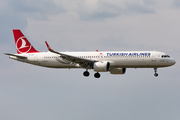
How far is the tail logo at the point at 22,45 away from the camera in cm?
6519

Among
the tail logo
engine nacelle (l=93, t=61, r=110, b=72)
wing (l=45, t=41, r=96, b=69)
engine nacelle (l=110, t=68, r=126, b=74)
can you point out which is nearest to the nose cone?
engine nacelle (l=110, t=68, r=126, b=74)

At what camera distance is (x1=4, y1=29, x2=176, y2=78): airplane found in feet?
188

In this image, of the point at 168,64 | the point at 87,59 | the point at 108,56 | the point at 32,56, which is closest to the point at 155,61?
the point at 168,64

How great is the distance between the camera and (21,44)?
65812 millimetres

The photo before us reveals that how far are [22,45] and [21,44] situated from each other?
1.22 ft

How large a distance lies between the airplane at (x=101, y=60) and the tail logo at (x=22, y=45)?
96cm

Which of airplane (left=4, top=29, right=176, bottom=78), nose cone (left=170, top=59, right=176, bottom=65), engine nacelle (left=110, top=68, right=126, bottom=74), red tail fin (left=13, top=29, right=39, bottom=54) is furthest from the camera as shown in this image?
red tail fin (left=13, top=29, right=39, bottom=54)

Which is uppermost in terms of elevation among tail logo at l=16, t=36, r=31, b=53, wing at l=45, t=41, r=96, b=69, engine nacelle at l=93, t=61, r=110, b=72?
tail logo at l=16, t=36, r=31, b=53

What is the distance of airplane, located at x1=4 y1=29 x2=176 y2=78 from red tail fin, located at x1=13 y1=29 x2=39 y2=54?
2.37 feet

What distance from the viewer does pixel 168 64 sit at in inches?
2271

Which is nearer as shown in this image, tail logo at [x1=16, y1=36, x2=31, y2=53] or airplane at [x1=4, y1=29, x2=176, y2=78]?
airplane at [x1=4, y1=29, x2=176, y2=78]

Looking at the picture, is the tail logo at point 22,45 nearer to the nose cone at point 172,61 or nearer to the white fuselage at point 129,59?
the white fuselage at point 129,59

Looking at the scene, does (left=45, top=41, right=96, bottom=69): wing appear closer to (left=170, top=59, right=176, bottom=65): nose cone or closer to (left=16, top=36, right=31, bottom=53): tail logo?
(left=16, top=36, right=31, bottom=53): tail logo

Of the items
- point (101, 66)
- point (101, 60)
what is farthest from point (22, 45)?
point (101, 66)
